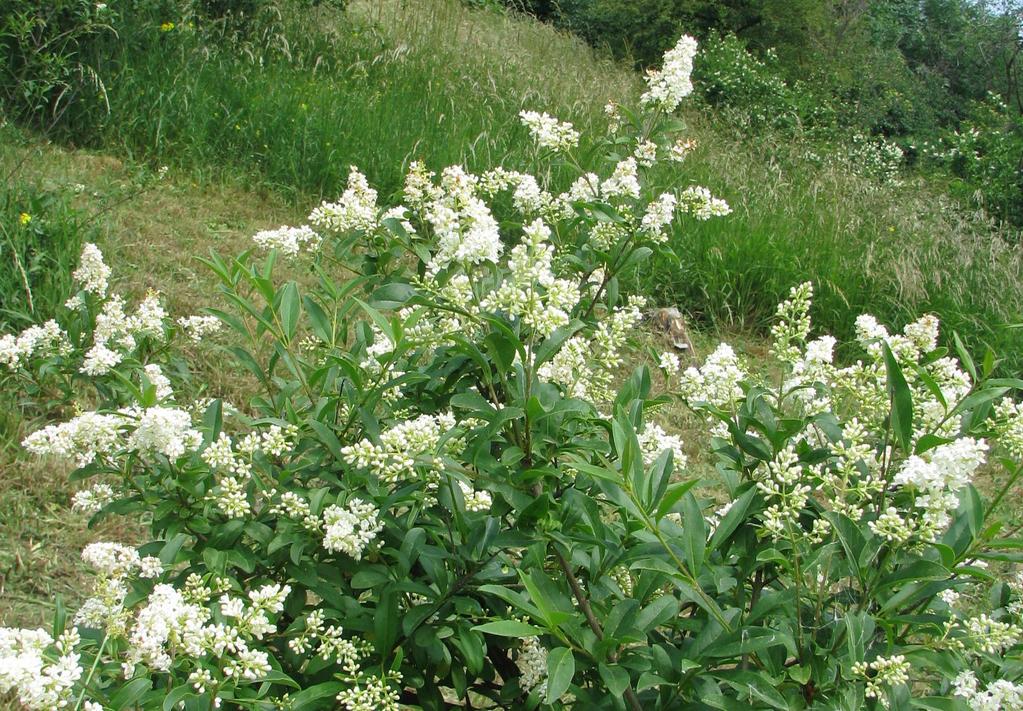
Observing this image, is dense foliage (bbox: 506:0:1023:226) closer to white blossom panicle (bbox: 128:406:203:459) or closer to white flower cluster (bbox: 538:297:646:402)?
white flower cluster (bbox: 538:297:646:402)

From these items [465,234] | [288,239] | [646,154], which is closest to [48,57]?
[288,239]

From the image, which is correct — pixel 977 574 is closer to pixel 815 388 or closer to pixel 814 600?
pixel 814 600

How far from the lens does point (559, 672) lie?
1392mm

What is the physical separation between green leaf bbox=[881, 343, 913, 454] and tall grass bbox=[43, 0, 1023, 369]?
3.27 meters

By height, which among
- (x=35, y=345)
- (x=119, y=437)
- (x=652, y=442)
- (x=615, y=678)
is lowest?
(x=35, y=345)

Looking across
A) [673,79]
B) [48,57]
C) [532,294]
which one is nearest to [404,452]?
[532,294]

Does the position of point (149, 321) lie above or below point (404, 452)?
below

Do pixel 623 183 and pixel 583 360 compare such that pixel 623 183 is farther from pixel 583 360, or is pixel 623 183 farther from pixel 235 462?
pixel 235 462

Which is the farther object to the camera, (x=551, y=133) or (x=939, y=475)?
(x=551, y=133)

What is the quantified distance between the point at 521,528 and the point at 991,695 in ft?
2.50

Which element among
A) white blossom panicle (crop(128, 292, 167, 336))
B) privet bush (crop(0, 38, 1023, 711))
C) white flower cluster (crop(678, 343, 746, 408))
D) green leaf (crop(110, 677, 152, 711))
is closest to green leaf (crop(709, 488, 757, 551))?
privet bush (crop(0, 38, 1023, 711))

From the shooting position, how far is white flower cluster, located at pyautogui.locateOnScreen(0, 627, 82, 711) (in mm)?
1205

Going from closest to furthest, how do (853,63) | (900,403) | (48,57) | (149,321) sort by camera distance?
(900,403)
(149,321)
(48,57)
(853,63)

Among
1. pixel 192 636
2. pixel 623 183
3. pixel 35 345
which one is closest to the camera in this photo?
pixel 192 636
